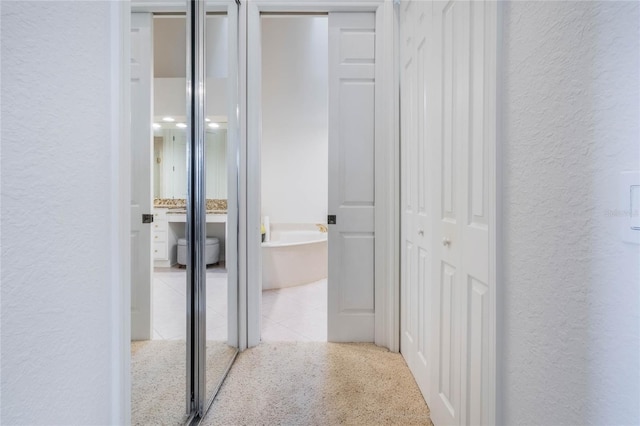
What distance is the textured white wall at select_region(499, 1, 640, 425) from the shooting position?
1.98 ft

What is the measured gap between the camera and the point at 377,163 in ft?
7.78

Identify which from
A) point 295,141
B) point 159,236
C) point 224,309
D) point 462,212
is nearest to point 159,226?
point 159,236

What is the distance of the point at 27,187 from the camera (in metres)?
0.56

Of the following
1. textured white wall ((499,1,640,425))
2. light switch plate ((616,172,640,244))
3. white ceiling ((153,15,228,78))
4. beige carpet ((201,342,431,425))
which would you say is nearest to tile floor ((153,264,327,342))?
beige carpet ((201,342,431,425))

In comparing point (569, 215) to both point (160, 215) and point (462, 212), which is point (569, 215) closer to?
point (462, 212)

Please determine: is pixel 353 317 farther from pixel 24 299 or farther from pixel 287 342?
pixel 24 299

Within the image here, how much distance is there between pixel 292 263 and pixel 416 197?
2343 mm

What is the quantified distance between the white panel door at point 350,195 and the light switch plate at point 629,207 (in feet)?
5.93

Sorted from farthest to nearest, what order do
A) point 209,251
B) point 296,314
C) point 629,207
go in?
point 296,314
point 209,251
point 629,207

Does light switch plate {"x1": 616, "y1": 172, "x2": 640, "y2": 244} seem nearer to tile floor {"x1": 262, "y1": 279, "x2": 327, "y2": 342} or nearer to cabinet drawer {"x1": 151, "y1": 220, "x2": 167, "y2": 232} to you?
cabinet drawer {"x1": 151, "y1": 220, "x2": 167, "y2": 232}

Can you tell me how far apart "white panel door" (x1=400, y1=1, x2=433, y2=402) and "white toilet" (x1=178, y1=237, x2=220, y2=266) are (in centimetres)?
117

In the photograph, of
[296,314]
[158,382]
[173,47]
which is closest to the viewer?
[158,382]

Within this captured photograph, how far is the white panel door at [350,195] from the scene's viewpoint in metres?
Answer: 2.39

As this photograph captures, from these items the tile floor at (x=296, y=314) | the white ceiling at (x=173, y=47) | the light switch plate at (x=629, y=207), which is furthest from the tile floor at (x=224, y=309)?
the light switch plate at (x=629, y=207)
